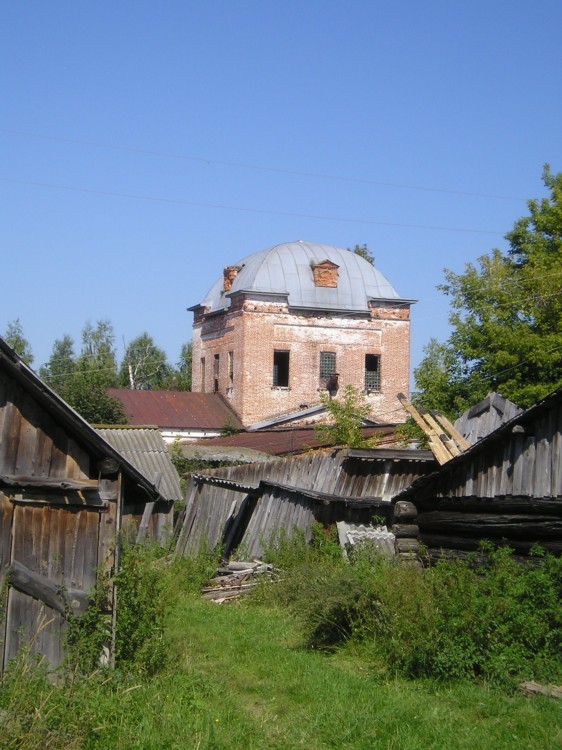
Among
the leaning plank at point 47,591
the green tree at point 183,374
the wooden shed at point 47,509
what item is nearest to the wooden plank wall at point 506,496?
the wooden shed at point 47,509

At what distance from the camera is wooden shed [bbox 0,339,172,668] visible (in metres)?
10.0

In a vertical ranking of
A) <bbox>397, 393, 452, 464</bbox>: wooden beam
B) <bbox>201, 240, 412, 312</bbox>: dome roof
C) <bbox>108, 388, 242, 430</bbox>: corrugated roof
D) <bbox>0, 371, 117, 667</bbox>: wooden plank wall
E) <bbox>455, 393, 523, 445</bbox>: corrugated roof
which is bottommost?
<bbox>0, 371, 117, 667</bbox>: wooden plank wall

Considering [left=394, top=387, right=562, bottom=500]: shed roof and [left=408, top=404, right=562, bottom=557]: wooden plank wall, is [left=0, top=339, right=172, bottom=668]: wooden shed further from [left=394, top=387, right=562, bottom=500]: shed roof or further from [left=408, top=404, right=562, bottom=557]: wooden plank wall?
[left=408, top=404, right=562, bottom=557]: wooden plank wall

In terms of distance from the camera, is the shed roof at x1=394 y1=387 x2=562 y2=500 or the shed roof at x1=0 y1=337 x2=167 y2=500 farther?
the shed roof at x1=394 y1=387 x2=562 y2=500

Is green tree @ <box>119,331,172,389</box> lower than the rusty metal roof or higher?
higher

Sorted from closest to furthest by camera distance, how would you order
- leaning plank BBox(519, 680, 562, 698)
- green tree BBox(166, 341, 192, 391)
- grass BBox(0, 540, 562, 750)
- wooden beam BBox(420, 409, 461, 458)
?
grass BBox(0, 540, 562, 750)
leaning plank BBox(519, 680, 562, 698)
wooden beam BBox(420, 409, 461, 458)
green tree BBox(166, 341, 192, 391)

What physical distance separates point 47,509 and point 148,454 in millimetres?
16808

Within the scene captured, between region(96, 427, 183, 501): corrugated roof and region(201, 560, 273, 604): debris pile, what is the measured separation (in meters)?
6.02

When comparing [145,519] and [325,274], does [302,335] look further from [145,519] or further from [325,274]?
[145,519]

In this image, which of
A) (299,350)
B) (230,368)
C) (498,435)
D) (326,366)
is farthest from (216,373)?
(498,435)

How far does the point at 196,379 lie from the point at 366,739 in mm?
45036

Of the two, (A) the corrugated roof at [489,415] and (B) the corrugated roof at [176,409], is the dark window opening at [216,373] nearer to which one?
(B) the corrugated roof at [176,409]

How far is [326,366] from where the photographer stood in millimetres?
49688

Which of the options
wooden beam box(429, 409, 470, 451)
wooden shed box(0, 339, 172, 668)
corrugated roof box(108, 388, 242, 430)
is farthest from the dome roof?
wooden shed box(0, 339, 172, 668)
